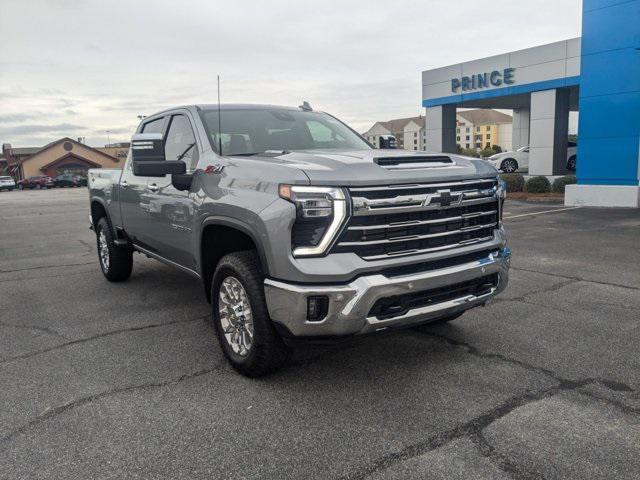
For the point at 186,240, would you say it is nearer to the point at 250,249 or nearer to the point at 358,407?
the point at 250,249

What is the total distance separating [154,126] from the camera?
5969mm

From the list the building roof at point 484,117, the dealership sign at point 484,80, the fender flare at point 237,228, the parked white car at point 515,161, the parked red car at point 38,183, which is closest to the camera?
the fender flare at point 237,228

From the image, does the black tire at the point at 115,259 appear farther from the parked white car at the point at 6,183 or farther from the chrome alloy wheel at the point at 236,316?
the parked white car at the point at 6,183

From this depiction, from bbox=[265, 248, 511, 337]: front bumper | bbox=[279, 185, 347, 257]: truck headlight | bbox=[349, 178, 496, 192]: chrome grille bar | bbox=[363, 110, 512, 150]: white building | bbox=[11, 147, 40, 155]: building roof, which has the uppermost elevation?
bbox=[363, 110, 512, 150]: white building

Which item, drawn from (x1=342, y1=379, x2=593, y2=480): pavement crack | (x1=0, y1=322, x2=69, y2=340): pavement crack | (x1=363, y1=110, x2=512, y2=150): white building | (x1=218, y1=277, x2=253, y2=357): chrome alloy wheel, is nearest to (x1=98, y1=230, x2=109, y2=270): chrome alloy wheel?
(x1=0, y1=322, x2=69, y2=340): pavement crack

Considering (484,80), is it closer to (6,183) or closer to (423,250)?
(423,250)

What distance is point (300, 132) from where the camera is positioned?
5109 millimetres

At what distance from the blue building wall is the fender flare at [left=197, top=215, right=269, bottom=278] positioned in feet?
44.3

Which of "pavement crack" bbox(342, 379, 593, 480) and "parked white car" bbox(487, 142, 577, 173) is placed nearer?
"pavement crack" bbox(342, 379, 593, 480)

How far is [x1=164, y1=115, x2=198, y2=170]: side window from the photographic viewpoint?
4.70m

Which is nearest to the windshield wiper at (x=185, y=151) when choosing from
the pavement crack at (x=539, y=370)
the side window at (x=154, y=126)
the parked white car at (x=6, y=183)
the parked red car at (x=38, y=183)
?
the side window at (x=154, y=126)

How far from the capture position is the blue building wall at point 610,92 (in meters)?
13.9

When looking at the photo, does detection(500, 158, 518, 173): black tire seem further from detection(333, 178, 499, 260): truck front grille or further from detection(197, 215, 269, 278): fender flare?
detection(197, 215, 269, 278): fender flare

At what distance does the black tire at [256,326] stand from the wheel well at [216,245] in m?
0.21
